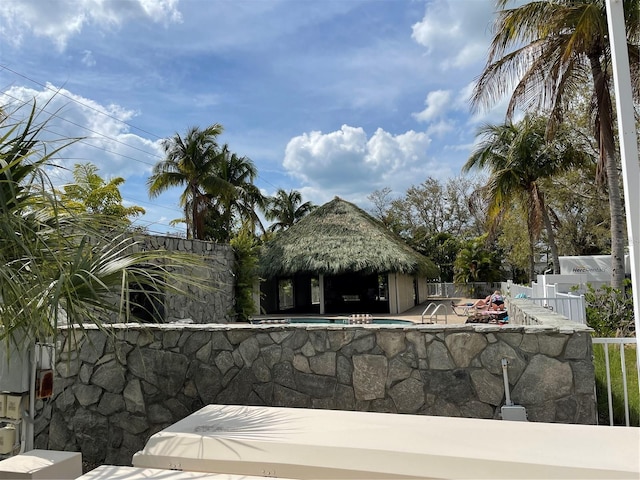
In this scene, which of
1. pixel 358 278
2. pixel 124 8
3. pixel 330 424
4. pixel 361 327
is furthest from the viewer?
pixel 358 278

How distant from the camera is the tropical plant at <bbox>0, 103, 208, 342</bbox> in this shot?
7.72 feet

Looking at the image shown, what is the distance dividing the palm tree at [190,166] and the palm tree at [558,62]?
1471 cm

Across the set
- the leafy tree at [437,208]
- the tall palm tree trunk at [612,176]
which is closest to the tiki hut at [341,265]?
the tall palm tree trunk at [612,176]

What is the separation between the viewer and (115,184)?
778 inches

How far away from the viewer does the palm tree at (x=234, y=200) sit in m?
24.7

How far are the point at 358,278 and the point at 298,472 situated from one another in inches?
826

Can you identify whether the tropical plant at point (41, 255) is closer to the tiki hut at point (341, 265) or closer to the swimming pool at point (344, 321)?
Answer: the swimming pool at point (344, 321)

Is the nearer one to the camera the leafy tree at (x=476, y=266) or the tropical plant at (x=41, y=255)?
the tropical plant at (x=41, y=255)

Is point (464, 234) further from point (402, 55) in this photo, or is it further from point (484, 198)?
point (402, 55)

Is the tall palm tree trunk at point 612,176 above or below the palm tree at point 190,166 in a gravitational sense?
below

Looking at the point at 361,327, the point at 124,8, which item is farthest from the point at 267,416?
the point at 124,8

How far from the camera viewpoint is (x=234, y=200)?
24.9 m

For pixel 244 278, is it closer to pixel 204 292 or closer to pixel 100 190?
pixel 204 292

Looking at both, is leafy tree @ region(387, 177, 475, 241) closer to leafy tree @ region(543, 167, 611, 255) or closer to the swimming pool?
leafy tree @ region(543, 167, 611, 255)
